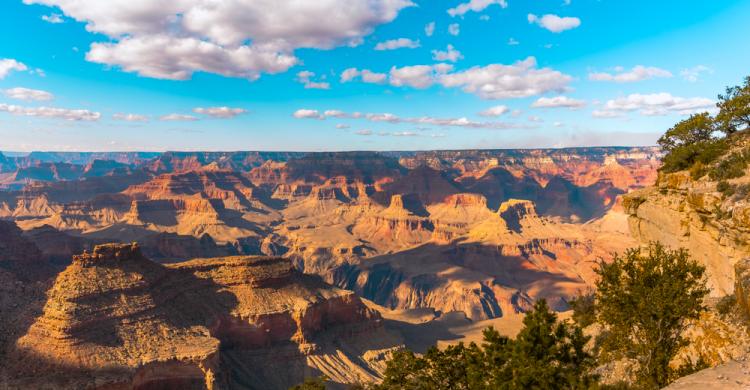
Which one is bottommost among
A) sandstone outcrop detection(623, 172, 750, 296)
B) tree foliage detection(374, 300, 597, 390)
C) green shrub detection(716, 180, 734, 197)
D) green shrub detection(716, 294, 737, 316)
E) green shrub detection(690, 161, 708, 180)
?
tree foliage detection(374, 300, 597, 390)

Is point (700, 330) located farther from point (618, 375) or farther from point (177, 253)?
point (177, 253)

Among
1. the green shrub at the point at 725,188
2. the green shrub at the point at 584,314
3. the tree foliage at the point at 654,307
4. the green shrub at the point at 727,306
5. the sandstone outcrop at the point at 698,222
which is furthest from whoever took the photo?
the green shrub at the point at 584,314

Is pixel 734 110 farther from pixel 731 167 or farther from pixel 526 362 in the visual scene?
pixel 526 362

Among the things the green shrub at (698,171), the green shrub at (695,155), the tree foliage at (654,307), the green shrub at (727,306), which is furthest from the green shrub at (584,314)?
the green shrub at (695,155)

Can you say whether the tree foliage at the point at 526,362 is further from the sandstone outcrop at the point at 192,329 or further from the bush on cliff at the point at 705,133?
the sandstone outcrop at the point at 192,329

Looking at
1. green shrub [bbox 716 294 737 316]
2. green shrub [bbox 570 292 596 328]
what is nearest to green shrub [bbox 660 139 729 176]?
green shrub [bbox 570 292 596 328]

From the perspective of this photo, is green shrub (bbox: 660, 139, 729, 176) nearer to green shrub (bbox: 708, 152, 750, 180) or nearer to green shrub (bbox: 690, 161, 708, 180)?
green shrub (bbox: 690, 161, 708, 180)
